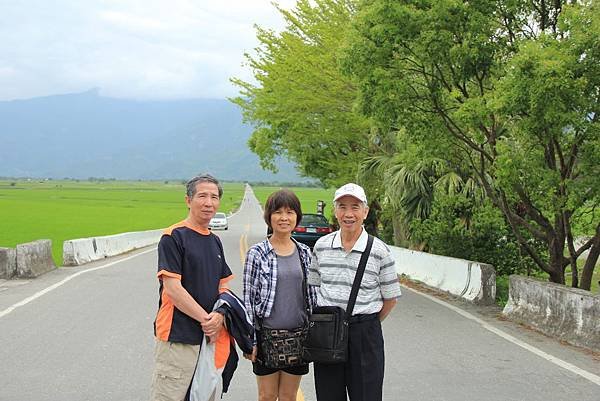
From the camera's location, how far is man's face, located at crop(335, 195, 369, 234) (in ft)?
12.8

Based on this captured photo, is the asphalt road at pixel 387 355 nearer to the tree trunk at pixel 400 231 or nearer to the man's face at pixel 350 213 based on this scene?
the man's face at pixel 350 213

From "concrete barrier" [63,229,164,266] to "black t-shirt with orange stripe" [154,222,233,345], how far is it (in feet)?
47.4

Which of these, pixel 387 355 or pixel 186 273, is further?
pixel 387 355

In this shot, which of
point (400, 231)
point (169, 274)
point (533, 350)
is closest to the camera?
point (169, 274)

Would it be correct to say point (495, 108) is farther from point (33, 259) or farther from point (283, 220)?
point (33, 259)

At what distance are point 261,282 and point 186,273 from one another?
46 cm

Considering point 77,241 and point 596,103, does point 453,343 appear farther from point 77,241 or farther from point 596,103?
point 77,241

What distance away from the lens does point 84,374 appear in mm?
6422

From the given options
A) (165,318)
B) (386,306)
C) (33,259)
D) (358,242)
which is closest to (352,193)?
(358,242)

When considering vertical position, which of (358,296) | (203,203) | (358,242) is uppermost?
(203,203)

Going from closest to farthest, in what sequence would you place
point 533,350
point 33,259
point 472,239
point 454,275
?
point 533,350 < point 454,275 < point 33,259 < point 472,239

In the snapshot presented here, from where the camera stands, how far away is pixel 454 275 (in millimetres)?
12641

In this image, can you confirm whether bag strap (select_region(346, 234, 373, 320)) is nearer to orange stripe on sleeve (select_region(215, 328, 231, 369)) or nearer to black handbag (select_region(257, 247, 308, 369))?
black handbag (select_region(257, 247, 308, 369))

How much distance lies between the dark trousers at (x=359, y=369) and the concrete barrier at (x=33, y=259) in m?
12.0
